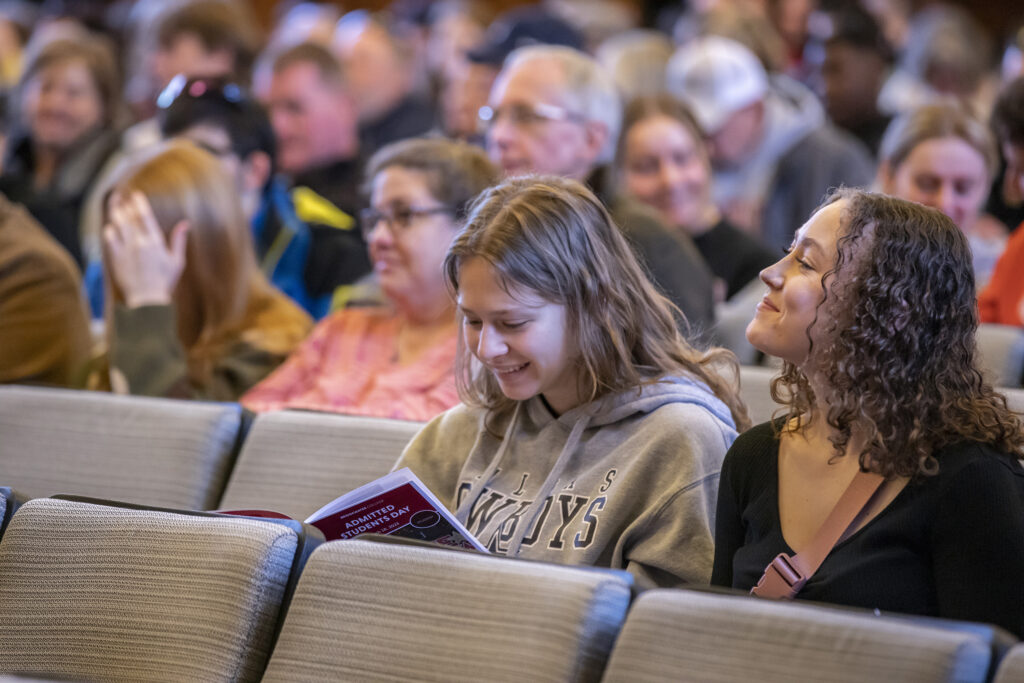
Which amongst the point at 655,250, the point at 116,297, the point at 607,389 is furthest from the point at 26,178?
the point at 607,389

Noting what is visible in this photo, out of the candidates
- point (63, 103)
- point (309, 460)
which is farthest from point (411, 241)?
point (63, 103)

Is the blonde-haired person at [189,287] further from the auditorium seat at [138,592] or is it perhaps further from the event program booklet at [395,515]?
the event program booklet at [395,515]

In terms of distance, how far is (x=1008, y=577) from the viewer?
61.1 inches

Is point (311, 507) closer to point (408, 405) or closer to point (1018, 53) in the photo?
point (408, 405)

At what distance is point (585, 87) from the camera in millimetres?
3615

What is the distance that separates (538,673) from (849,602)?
41 centimetres

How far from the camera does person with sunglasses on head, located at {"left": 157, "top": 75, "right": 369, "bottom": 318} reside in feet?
12.8

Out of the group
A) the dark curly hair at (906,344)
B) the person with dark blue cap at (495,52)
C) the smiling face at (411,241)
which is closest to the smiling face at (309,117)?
the person with dark blue cap at (495,52)

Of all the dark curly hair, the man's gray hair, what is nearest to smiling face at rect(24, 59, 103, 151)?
the man's gray hair

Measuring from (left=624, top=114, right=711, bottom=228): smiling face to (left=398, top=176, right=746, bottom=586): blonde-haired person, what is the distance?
70.2 inches

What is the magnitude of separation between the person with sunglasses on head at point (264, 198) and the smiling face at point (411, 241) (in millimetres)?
953

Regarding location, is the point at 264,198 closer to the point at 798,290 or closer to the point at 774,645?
the point at 798,290

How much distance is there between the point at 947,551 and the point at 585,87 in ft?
7.43

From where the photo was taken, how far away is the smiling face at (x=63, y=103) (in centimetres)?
515
